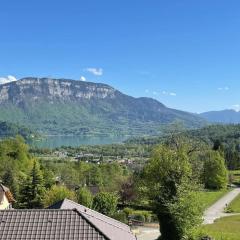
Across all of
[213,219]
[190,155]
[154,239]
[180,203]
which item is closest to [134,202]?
[213,219]

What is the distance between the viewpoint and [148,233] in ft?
155

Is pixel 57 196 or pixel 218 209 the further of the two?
pixel 218 209

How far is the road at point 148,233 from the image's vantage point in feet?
146

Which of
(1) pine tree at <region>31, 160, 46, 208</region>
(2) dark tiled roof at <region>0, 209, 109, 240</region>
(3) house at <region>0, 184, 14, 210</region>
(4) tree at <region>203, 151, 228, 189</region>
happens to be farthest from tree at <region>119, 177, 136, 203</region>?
(2) dark tiled roof at <region>0, 209, 109, 240</region>

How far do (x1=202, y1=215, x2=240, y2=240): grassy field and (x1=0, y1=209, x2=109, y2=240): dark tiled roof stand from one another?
1782 cm

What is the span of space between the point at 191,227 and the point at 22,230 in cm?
2121

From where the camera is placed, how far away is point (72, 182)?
100625mm

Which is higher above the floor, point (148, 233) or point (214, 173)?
point (214, 173)

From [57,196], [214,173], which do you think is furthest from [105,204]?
[214,173]

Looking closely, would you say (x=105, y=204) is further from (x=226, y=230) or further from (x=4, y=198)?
(x=226, y=230)

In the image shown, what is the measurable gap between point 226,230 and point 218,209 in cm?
2526

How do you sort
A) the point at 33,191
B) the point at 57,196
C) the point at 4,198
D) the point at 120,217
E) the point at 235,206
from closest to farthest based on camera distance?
the point at 120,217, the point at 57,196, the point at 4,198, the point at 33,191, the point at 235,206

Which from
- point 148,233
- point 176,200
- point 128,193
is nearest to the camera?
point 176,200

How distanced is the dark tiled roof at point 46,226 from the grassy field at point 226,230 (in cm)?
1782
